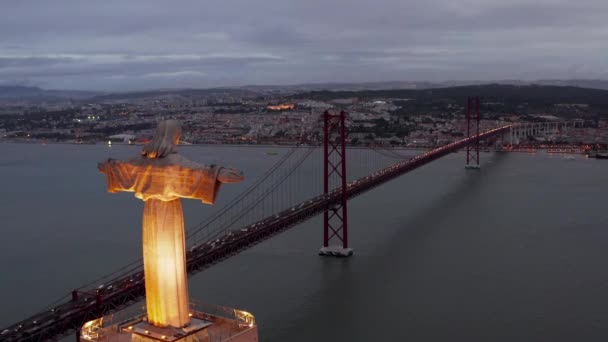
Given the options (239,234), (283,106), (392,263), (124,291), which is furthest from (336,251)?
(283,106)

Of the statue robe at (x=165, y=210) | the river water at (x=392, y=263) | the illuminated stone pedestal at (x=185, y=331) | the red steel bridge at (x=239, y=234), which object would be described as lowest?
the river water at (x=392, y=263)

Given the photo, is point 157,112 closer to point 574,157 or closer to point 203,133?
point 203,133

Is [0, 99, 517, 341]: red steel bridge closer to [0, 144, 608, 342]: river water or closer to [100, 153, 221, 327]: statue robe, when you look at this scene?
[0, 144, 608, 342]: river water

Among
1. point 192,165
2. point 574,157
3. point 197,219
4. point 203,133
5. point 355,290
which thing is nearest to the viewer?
point 192,165

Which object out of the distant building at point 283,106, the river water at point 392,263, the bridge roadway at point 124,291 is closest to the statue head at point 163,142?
the bridge roadway at point 124,291

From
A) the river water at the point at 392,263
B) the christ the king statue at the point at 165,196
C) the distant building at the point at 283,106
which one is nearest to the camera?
the christ the king statue at the point at 165,196

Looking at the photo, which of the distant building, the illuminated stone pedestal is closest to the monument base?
the illuminated stone pedestal

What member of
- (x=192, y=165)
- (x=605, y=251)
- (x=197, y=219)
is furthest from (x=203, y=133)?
(x=192, y=165)

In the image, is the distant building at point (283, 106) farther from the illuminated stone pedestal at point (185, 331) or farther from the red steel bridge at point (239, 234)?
the illuminated stone pedestal at point (185, 331)
